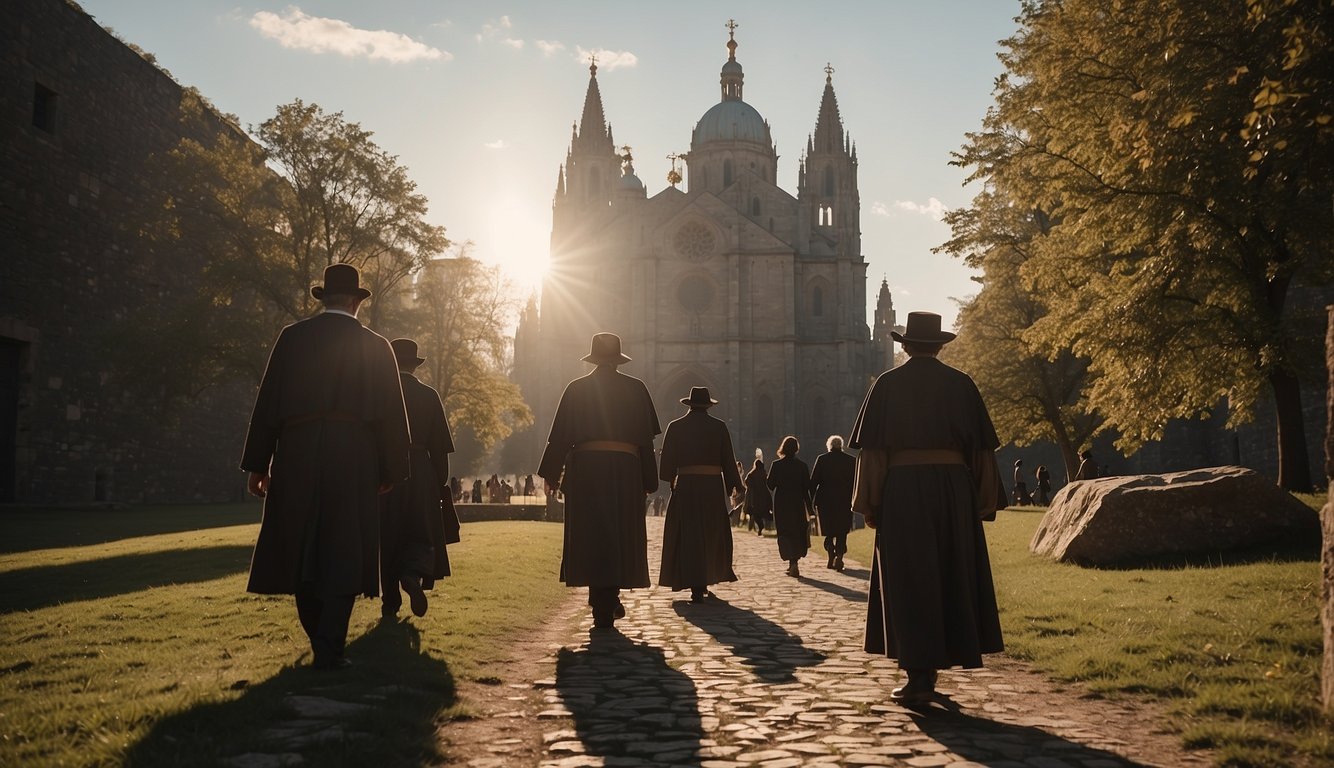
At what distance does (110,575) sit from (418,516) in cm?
483

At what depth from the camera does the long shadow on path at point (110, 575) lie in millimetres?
9133

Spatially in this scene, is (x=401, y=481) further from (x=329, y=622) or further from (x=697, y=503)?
(x=697, y=503)

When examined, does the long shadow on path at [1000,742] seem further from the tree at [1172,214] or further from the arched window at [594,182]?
the arched window at [594,182]

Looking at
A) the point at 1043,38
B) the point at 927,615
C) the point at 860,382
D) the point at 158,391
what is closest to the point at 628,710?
the point at 927,615

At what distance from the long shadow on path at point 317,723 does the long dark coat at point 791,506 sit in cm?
788

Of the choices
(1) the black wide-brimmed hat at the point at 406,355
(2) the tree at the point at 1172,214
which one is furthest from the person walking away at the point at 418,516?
(2) the tree at the point at 1172,214

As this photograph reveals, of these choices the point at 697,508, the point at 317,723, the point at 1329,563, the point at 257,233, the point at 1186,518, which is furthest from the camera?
the point at 257,233

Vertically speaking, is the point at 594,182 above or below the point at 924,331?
above

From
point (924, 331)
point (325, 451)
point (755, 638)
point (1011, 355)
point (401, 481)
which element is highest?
point (1011, 355)

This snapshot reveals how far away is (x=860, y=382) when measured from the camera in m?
61.2

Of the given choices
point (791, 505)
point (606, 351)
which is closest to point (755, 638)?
point (606, 351)

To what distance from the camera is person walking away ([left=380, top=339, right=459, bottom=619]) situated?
26.0ft

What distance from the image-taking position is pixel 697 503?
34.0 feet

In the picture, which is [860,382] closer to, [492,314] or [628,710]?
[492,314]
